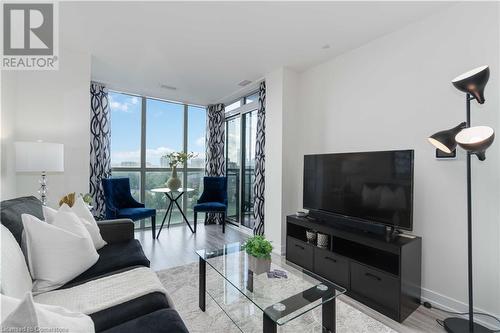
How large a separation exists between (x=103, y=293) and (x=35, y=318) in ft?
2.99

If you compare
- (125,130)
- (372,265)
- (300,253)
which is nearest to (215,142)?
(125,130)

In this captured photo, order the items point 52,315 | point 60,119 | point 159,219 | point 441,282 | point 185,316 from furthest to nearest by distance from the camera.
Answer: point 159,219 → point 60,119 → point 441,282 → point 185,316 → point 52,315

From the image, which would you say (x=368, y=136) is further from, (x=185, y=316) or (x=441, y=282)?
(x=185, y=316)

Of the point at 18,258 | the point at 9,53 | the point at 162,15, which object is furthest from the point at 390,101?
the point at 9,53

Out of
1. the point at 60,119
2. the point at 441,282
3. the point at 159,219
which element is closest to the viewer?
the point at 441,282

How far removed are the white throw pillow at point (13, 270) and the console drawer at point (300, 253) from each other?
2.40 m

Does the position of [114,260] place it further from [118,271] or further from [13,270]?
[13,270]

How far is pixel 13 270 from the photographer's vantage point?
3.97 feet

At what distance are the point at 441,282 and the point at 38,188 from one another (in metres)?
4.30

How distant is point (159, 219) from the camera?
16.3 ft

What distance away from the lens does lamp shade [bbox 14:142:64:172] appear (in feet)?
7.45

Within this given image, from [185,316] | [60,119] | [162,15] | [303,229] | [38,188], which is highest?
[162,15]

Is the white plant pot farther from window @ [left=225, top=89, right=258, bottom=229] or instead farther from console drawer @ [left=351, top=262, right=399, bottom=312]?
window @ [left=225, top=89, right=258, bottom=229]

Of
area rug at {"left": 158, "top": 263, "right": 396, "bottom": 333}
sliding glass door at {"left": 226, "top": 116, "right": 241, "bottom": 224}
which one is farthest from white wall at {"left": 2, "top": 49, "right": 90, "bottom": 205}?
sliding glass door at {"left": 226, "top": 116, "right": 241, "bottom": 224}
